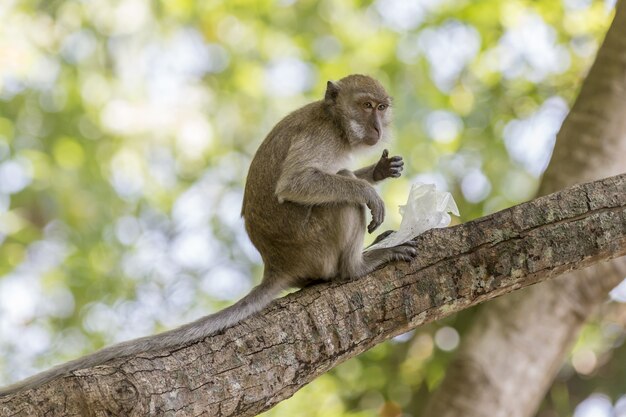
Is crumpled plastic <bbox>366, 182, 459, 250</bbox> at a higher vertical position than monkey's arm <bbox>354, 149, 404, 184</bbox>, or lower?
lower

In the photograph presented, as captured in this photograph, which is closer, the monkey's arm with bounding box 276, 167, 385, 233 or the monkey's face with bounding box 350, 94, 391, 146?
the monkey's arm with bounding box 276, 167, 385, 233

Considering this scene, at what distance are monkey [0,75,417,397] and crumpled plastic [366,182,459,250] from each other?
0.17 meters

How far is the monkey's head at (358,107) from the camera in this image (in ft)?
20.1

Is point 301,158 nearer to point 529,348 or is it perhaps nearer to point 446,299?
point 446,299

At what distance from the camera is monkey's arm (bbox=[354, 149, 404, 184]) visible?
595 cm

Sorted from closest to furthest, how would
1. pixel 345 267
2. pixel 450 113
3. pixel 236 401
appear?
pixel 236 401 < pixel 345 267 < pixel 450 113

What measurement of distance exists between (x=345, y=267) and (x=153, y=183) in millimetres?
7121

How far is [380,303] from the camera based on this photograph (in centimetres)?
463

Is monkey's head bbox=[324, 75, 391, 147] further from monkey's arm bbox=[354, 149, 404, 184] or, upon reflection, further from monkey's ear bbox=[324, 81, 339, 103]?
monkey's arm bbox=[354, 149, 404, 184]

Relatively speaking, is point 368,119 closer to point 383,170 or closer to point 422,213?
point 383,170

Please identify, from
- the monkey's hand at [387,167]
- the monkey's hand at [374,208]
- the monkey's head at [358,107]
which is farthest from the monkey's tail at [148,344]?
the monkey's head at [358,107]

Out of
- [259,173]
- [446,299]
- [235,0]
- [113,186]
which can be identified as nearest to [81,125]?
[113,186]

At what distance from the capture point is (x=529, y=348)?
23.7 ft

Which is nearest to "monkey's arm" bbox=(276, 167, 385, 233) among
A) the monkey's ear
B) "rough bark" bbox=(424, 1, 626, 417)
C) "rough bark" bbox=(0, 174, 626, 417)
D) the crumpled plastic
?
the crumpled plastic
